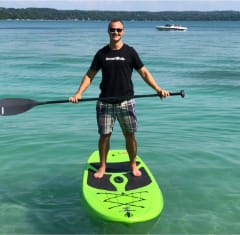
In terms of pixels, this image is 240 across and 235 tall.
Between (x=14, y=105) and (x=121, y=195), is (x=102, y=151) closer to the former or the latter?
(x=121, y=195)

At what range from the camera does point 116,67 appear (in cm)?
566

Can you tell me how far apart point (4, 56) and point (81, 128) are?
2021 cm

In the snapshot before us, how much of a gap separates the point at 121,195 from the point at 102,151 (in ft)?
2.68

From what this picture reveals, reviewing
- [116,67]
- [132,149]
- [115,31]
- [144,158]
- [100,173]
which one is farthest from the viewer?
[144,158]

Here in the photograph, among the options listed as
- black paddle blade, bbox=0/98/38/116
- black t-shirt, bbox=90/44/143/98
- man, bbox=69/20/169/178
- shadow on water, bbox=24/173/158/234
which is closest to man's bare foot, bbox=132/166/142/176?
man, bbox=69/20/169/178

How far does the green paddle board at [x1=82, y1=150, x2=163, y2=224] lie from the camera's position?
5.31m

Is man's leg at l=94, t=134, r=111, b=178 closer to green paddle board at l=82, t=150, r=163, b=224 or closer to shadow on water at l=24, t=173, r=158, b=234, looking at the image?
green paddle board at l=82, t=150, r=163, b=224

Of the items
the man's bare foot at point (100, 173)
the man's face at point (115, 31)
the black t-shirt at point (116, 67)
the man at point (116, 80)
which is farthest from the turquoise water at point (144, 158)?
the man's face at point (115, 31)

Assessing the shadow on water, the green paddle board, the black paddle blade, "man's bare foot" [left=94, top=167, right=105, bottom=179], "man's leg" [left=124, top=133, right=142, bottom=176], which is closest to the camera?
the green paddle board

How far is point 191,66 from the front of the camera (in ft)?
79.5

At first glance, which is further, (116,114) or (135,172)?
(135,172)

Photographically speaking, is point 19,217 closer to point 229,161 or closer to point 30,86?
A: point 229,161

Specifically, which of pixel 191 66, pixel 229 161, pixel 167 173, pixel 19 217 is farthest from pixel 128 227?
pixel 191 66

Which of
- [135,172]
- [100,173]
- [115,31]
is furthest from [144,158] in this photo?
[115,31]
